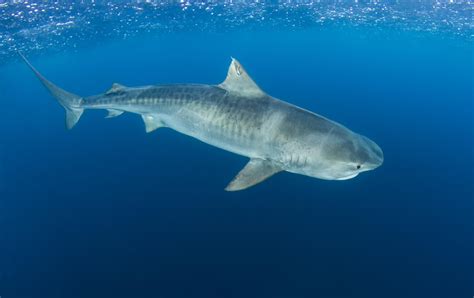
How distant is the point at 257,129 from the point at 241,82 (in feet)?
3.75

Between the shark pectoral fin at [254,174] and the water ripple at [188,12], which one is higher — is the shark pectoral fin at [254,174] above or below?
below

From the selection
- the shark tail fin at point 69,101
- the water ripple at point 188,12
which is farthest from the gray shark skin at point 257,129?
the water ripple at point 188,12

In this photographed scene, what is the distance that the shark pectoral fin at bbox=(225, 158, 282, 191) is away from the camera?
563cm

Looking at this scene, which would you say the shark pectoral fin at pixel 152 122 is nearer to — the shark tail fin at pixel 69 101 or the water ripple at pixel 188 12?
the shark tail fin at pixel 69 101

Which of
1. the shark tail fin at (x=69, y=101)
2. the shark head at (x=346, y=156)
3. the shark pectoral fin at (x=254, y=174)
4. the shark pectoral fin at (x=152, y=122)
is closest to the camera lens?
the shark head at (x=346, y=156)

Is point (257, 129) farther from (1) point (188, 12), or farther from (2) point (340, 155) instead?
(1) point (188, 12)

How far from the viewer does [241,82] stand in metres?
6.32

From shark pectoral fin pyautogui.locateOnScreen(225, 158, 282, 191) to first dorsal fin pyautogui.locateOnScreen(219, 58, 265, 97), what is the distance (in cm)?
142

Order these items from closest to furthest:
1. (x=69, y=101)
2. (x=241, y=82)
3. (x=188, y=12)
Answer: (x=241, y=82) → (x=69, y=101) → (x=188, y=12)

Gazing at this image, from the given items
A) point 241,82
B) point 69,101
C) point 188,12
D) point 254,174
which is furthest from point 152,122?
point 188,12

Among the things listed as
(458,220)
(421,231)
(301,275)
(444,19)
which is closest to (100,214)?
(301,275)

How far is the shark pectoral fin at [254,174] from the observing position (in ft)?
18.5

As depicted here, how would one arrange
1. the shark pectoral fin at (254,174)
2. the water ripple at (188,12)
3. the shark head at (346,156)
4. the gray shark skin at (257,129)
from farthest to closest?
1. the water ripple at (188,12)
2. the shark pectoral fin at (254,174)
3. the gray shark skin at (257,129)
4. the shark head at (346,156)

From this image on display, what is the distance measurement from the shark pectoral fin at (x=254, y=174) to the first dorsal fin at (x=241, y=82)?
4.64 feet
